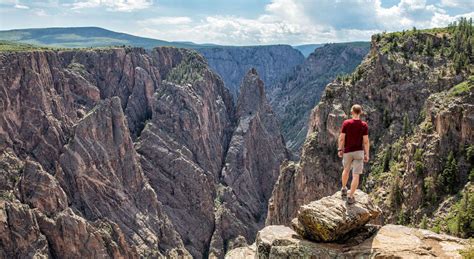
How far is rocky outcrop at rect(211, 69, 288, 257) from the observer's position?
137 metres

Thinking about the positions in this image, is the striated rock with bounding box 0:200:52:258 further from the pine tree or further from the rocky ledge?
the rocky ledge

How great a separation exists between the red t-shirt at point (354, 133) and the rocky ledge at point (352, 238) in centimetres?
321

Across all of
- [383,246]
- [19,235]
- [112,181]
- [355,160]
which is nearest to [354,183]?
[355,160]

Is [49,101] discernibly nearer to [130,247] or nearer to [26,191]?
[26,191]

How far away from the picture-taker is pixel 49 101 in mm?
122125

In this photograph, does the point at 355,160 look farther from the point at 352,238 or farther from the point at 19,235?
the point at 19,235

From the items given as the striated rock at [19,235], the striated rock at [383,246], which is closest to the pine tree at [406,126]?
the striated rock at [383,246]

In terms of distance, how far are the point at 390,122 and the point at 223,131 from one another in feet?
316

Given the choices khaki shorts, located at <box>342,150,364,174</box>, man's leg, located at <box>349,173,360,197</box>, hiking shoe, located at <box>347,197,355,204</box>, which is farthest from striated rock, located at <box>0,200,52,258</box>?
khaki shorts, located at <box>342,150,364,174</box>

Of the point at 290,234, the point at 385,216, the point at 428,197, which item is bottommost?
the point at 385,216

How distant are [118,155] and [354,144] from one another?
10883 cm

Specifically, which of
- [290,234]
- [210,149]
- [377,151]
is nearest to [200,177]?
[210,149]

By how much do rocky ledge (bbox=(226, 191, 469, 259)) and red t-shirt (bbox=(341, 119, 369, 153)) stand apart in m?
3.21

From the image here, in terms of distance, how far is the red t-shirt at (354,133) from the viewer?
954 inches
